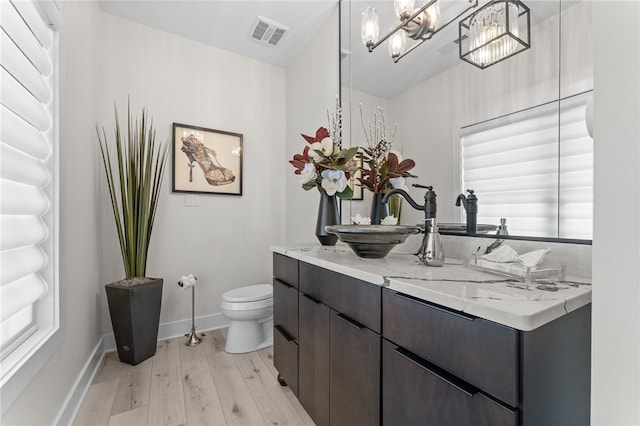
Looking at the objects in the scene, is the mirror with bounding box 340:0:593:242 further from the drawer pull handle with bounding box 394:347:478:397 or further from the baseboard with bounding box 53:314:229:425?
the baseboard with bounding box 53:314:229:425

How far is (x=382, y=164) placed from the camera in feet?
5.03

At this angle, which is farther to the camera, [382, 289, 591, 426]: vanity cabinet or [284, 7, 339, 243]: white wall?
[284, 7, 339, 243]: white wall

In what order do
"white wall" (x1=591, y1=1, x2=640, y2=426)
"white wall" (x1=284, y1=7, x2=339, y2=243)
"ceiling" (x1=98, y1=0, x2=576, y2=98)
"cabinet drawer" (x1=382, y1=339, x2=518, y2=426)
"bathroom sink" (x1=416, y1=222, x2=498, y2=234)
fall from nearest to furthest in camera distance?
1. "white wall" (x1=591, y1=1, x2=640, y2=426)
2. "cabinet drawer" (x1=382, y1=339, x2=518, y2=426)
3. "bathroom sink" (x1=416, y1=222, x2=498, y2=234)
4. "ceiling" (x1=98, y1=0, x2=576, y2=98)
5. "white wall" (x1=284, y1=7, x2=339, y2=243)

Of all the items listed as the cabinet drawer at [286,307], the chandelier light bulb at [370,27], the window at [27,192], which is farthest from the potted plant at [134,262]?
the chandelier light bulb at [370,27]

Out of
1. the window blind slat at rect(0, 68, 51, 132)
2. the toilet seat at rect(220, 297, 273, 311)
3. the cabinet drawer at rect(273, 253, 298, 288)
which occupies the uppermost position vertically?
the window blind slat at rect(0, 68, 51, 132)

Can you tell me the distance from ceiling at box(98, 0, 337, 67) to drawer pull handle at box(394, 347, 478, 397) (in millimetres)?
2394

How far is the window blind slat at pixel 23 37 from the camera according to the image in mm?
949

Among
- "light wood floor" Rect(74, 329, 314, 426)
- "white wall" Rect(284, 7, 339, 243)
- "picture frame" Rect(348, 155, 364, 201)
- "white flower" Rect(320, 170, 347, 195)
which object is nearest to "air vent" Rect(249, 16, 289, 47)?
"white wall" Rect(284, 7, 339, 243)

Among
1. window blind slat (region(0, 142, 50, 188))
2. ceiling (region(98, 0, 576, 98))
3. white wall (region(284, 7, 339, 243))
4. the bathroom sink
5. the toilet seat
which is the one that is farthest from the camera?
white wall (region(284, 7, 339, 243))

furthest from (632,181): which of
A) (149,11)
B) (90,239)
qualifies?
(149,11)

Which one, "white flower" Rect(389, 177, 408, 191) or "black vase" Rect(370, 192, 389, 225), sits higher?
"white flower" Rect(389, 177, 408, 191)

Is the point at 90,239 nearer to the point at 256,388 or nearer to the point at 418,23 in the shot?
the point at 256,388

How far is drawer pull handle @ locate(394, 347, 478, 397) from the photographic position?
0.65m

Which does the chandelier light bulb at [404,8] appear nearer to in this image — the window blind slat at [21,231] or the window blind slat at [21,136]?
the window blind slat at [21,136]
